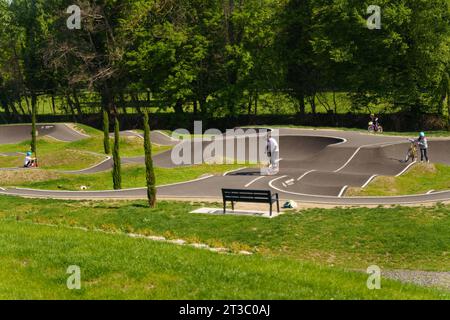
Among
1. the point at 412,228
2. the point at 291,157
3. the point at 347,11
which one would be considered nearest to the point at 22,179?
the point at 291,157

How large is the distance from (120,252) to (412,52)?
49.7 metres

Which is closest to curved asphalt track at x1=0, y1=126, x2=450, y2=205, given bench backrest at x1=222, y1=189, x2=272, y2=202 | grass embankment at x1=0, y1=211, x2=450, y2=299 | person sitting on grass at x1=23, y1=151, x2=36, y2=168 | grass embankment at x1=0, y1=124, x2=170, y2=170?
grass embankment at x1=0, y1=124, x2=170, y2=170

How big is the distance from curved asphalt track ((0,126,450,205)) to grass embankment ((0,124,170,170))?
2.65 metres

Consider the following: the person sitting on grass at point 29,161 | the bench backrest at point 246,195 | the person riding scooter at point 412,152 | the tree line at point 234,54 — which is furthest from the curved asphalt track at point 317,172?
the tree line at point 234,54

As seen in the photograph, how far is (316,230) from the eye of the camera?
1895cm

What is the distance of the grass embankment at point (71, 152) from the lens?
45.2 m

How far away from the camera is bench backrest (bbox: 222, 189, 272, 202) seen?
21920 millimetres

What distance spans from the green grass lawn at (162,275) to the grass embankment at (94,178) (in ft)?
69.1

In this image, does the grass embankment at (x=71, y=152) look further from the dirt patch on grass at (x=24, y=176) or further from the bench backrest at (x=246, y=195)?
the bench backrest at (x=246, y=195)

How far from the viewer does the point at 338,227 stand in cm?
1906

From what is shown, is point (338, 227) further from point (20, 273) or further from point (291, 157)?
point (291, 157)

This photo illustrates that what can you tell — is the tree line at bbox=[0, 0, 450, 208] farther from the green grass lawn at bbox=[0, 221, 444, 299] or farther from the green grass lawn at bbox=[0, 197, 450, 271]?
the green grass lawn at bbox=[0, 221, 444, 299]

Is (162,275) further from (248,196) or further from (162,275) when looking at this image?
(248,196)

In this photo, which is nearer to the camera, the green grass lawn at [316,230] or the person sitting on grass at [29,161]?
the green grass lawn at [316,230]
